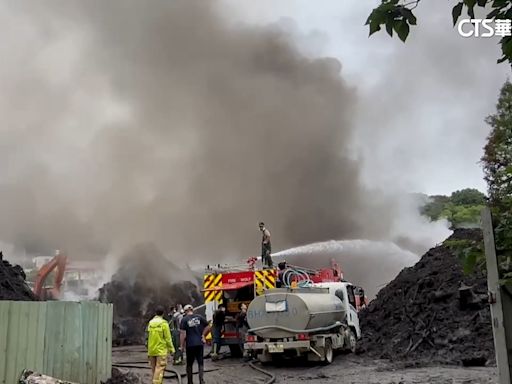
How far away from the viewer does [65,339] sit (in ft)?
24.6

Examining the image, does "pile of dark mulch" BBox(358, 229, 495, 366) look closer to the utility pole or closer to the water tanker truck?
the water tanker truck

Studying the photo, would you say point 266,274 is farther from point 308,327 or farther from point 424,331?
point 424,331

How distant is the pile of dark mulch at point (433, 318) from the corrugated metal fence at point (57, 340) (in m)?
7.00

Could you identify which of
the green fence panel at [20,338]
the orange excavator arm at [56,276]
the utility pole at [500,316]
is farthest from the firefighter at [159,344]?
the orange excavator arm at [56,276]

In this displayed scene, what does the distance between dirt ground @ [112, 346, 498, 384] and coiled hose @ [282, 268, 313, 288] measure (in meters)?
2.00

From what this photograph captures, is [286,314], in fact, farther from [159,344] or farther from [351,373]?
[159,344]

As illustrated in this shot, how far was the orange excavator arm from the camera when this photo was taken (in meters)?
21.3

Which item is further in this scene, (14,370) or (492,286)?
→ (14,370)

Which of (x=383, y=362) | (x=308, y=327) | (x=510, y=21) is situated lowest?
(x=383, y=362)

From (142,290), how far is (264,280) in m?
9.26

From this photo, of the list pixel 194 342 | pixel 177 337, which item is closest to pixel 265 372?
pixel 194 342

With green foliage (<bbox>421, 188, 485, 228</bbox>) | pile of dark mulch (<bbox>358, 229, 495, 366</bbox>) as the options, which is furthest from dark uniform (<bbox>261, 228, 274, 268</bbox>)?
green foliage (<bbox>421, 188, 485, 228</bbox>)

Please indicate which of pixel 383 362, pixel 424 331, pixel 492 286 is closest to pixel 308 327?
pixel 383 362

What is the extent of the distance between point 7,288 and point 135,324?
34.6 ft
